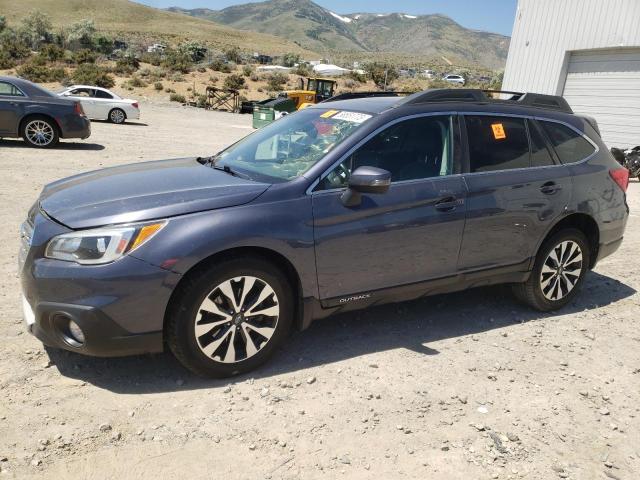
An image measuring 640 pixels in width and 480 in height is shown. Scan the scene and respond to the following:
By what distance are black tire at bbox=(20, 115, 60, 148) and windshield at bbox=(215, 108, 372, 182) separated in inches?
366

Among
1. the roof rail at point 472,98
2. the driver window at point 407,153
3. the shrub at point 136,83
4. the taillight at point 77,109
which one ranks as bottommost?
the shrub at point 136,83

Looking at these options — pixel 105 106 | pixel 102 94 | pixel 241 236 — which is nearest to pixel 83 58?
pixel 102 94

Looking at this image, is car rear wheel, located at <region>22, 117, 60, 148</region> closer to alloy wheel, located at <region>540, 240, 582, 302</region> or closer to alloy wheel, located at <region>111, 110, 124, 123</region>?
alloy wheel, located at <region>111, 110, 124, 123</region>

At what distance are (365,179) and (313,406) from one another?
1404mm

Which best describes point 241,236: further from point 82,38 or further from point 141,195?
point 82,38

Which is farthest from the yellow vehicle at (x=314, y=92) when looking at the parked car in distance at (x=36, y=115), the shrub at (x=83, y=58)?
the shrub at (x=83, y=58)

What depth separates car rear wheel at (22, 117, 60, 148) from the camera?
12.0 metres

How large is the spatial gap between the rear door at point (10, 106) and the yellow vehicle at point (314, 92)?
15660 mm

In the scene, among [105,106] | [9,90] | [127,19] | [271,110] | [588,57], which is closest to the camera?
[9,90]

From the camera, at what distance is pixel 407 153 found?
3982 millimetres

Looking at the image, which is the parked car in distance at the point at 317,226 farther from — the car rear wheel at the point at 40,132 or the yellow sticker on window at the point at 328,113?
the car rear wheel at the point at 40,132

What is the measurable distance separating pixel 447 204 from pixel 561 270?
1.54 m

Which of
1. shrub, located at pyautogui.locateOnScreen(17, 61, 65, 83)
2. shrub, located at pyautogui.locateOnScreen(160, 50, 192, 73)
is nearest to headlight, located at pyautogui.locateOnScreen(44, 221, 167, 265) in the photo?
shrub, located at pyautogui.locateOnScreen(17, 61, 65, 83)

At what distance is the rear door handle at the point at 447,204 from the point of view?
13.0 ft
